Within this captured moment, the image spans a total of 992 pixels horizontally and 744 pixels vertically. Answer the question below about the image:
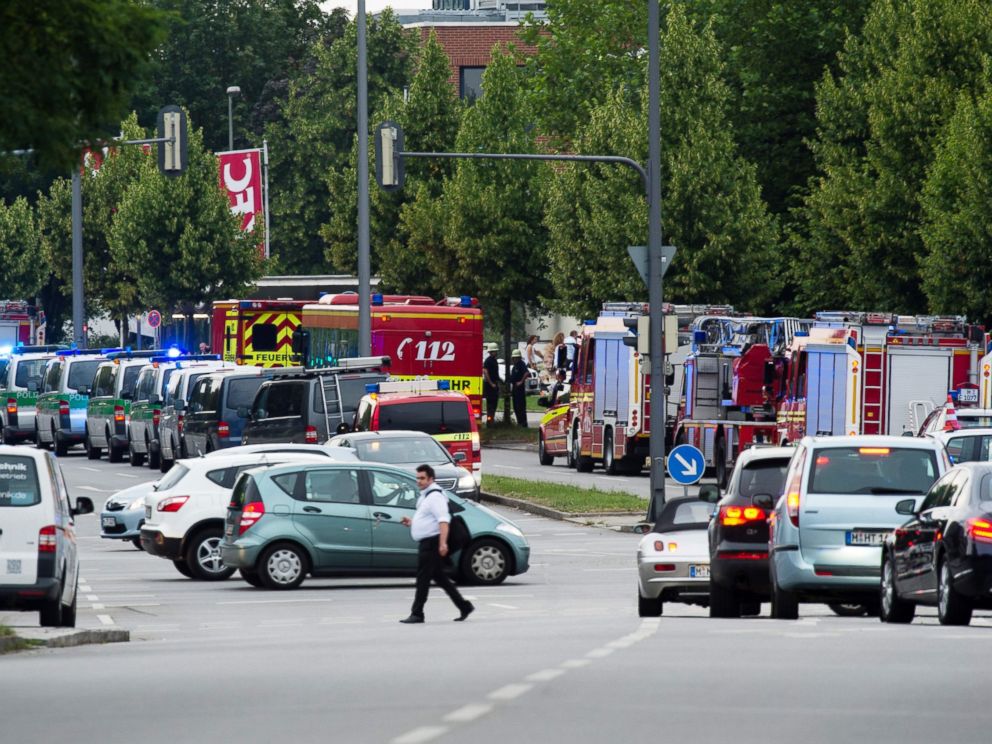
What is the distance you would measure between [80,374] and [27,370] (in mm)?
3952

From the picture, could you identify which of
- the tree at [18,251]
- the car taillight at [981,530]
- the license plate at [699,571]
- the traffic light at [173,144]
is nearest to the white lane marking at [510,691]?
the car taillight at [981,530]

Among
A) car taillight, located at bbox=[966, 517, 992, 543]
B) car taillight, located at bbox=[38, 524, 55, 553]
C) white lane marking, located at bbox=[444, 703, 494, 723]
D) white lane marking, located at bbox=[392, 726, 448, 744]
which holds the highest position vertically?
car taillight, located at bbox=[966, 517, 992, 543]

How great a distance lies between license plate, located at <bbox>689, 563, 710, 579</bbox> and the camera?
21125mm

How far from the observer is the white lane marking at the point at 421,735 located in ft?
31.4

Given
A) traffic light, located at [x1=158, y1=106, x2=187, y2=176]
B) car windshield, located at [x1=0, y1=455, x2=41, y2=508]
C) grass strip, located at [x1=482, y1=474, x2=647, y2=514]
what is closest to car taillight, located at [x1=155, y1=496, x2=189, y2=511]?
car windshield, located at [x1=0, y1=455, x2=41, y2=508]

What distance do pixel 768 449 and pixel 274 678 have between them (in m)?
7.94

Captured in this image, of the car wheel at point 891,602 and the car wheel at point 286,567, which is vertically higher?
the car wheel at point 891,602

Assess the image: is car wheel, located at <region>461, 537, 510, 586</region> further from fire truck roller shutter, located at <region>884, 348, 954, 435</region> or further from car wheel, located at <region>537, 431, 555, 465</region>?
car wheel, located at <region>537, 431, 555, 465</region>

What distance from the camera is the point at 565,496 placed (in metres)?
36.4

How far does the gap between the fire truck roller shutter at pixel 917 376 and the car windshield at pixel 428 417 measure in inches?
274

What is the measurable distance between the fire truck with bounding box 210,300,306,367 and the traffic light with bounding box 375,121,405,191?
1919cm

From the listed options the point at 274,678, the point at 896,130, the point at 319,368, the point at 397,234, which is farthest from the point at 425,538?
the point at 397,234

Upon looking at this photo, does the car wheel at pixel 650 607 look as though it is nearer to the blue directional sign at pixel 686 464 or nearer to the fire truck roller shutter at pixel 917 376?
the blue directional sign at pixel 686 464

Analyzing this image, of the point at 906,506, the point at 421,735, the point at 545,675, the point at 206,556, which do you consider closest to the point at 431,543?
the point at 906,506
